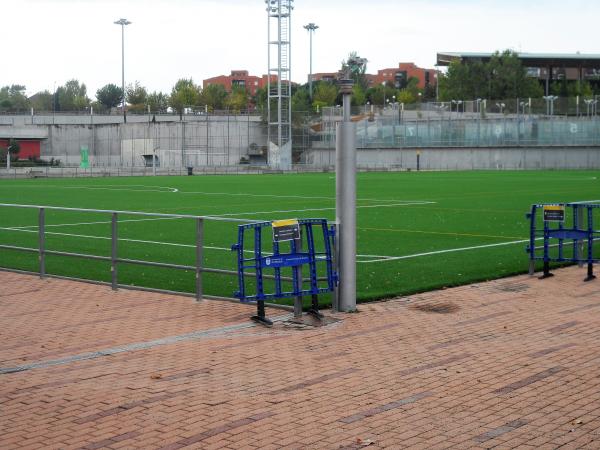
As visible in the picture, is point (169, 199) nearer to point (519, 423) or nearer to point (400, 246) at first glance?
point (400, 246)

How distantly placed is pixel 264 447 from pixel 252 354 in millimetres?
2992

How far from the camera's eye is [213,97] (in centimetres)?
14962

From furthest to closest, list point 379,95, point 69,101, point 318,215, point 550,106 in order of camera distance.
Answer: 1. point 69,101
2. point 379,95
3. point 550,106
4. point 318,215

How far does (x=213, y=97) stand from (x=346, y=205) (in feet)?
459

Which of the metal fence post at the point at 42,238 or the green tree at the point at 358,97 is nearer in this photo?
the metal fence post at the point at 42,238

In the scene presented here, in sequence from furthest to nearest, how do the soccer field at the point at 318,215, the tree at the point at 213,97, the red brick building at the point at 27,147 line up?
the tree at the point at 213,97
the red brick building at the point at 27,147
the soccer field at the point at 318,215

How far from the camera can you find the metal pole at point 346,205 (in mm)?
11797

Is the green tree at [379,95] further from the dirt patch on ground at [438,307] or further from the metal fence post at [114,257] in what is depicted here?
the dirt patch on ground at [438,307]

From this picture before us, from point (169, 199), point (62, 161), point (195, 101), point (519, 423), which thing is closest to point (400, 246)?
point (519, 423)

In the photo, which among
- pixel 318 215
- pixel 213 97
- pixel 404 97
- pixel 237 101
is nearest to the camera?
pixel 318 215

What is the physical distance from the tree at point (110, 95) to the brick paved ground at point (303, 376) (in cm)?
16813

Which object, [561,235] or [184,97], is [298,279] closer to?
[561,235]

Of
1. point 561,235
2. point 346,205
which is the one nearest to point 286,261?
point 346,205

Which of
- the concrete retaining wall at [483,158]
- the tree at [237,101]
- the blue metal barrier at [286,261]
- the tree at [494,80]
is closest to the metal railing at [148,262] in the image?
the blue metal barrier at [286,261]
